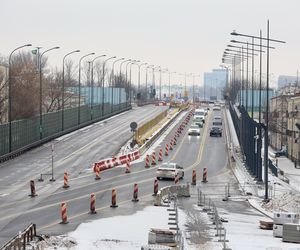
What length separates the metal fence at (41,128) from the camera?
5225cm

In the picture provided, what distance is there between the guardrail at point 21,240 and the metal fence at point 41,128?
27.8 metres

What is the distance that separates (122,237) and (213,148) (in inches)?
1582

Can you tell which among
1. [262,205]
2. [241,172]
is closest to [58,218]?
[262,205]

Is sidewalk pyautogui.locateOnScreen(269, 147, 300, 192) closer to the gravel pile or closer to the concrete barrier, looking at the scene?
the gravel pile

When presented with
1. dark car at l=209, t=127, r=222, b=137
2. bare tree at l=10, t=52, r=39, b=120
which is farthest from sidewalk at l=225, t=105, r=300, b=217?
bare tree at l=10, t=52, r=39, b=120

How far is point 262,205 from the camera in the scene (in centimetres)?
3312

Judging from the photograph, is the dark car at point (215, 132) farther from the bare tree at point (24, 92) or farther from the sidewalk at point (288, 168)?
the bare tree at point (24, 92)

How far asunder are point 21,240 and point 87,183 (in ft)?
60.2

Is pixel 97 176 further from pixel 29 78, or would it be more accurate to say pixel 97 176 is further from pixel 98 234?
pixel 29 78

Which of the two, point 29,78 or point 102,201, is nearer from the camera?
point 102,201

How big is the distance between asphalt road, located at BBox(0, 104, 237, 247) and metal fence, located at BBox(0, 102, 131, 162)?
1375 millimetres

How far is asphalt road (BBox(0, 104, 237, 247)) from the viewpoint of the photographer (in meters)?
27.1

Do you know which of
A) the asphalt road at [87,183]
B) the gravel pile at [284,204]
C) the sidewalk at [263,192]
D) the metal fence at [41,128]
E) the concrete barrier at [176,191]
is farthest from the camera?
the metal fence at [41,128]

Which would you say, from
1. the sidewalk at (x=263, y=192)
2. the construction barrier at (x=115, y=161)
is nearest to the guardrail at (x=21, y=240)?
the sidewalk at (x=263, y=192)
